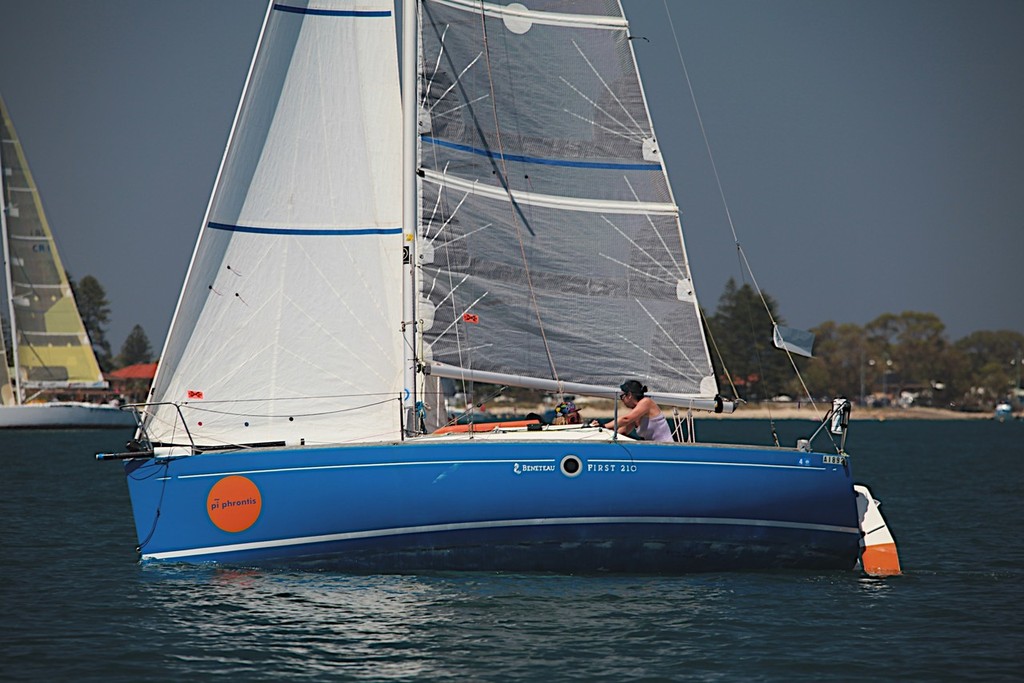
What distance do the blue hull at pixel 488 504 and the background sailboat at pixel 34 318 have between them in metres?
53.0

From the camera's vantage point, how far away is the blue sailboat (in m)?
14.2

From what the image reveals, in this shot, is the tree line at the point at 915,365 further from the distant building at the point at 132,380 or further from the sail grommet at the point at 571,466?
the sail grommet at the point at 571,466

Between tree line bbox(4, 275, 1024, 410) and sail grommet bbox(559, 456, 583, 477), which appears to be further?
tree line bbox(4, 275, 1024, 410)

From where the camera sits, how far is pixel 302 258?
15898 mm

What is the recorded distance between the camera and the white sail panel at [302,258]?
15547mm

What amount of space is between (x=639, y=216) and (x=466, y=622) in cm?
628

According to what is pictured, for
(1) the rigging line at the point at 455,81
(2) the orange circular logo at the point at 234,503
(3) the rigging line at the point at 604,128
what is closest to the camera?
(2) the orange circular logo at the point at 234,503

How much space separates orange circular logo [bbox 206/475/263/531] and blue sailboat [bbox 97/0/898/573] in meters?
0.03

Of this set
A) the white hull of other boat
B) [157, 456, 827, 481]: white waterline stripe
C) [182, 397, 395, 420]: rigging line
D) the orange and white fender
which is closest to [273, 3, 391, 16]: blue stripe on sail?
[182, 397, 395, 420]: rigging line

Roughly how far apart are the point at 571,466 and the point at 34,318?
190ft

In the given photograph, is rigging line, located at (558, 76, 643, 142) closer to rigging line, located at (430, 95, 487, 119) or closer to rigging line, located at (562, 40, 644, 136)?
rigging line, located at (562, 40, 644, 136)

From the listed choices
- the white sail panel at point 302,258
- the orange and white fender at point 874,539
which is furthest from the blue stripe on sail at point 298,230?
the orange and white fender at point 874,539

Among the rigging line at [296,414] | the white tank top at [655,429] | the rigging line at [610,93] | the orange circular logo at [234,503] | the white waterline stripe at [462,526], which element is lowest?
the white waterline stripe at [462,526]

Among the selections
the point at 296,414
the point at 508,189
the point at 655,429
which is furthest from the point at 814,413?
the point at 296,414
